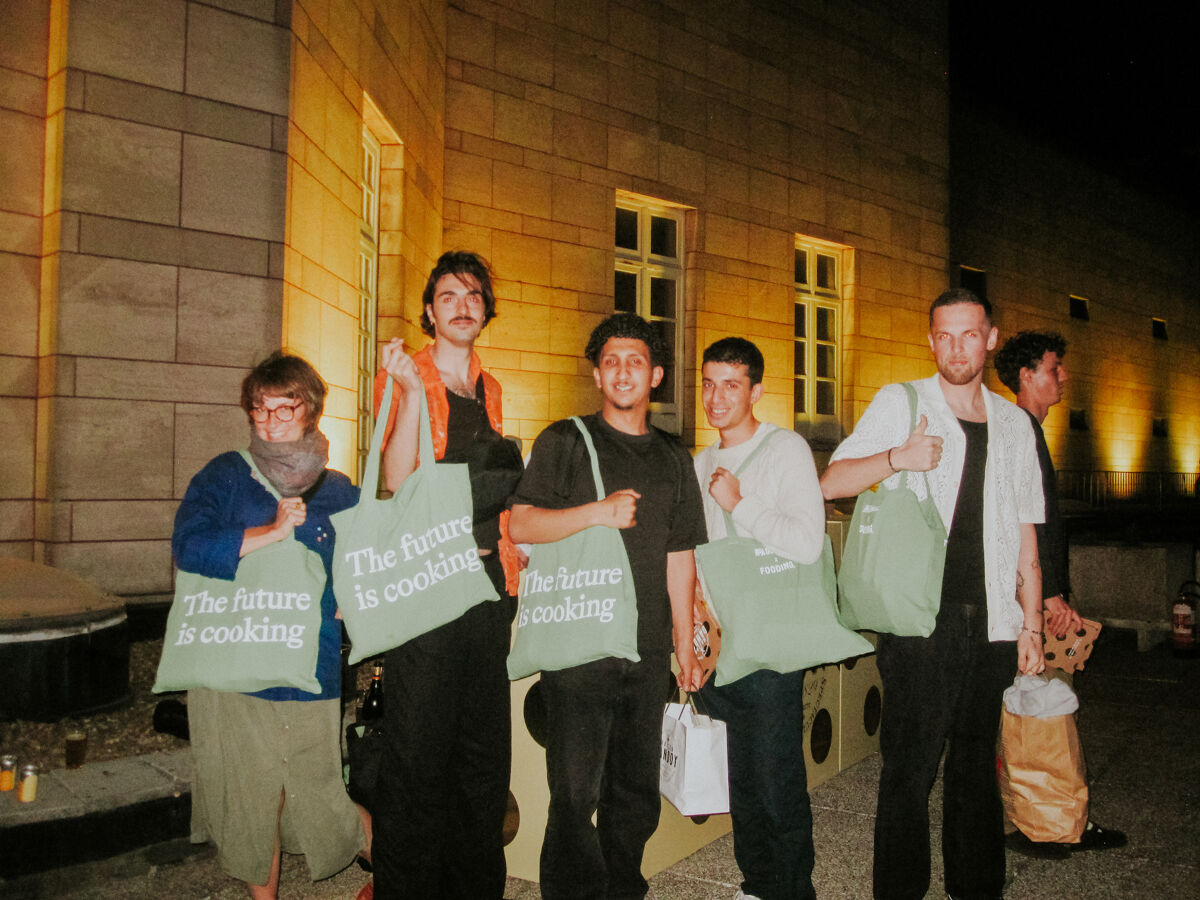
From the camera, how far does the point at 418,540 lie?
260 centimetres

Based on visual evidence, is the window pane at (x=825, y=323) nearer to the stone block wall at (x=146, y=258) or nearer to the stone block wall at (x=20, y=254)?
the stone block wall at (x=146, y=258)

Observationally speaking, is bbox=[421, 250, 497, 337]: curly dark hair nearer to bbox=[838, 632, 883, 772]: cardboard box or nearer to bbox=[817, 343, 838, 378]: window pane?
bbox=[838, 632, 883, 772]: cardboard box

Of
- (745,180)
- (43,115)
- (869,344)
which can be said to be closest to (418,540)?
(43,115)

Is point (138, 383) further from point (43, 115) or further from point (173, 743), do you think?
point (173, 743)

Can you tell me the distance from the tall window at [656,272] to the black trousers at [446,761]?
27.3ft

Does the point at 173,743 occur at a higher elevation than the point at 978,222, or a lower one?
lower

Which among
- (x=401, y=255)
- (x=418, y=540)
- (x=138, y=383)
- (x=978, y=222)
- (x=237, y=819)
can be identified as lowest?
(x=237, y=819)

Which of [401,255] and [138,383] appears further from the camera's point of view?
[401,255]

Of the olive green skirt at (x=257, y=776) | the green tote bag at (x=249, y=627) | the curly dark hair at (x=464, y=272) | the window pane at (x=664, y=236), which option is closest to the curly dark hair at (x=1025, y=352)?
the curly dark hair at (x=464, y=272)

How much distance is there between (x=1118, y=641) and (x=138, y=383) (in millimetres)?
9361

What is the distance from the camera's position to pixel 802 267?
13.2m

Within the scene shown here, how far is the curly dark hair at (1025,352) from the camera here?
4.09m

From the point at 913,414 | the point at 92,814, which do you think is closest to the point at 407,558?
the point at 913,414

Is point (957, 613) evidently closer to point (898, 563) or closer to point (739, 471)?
point (898, 563)
